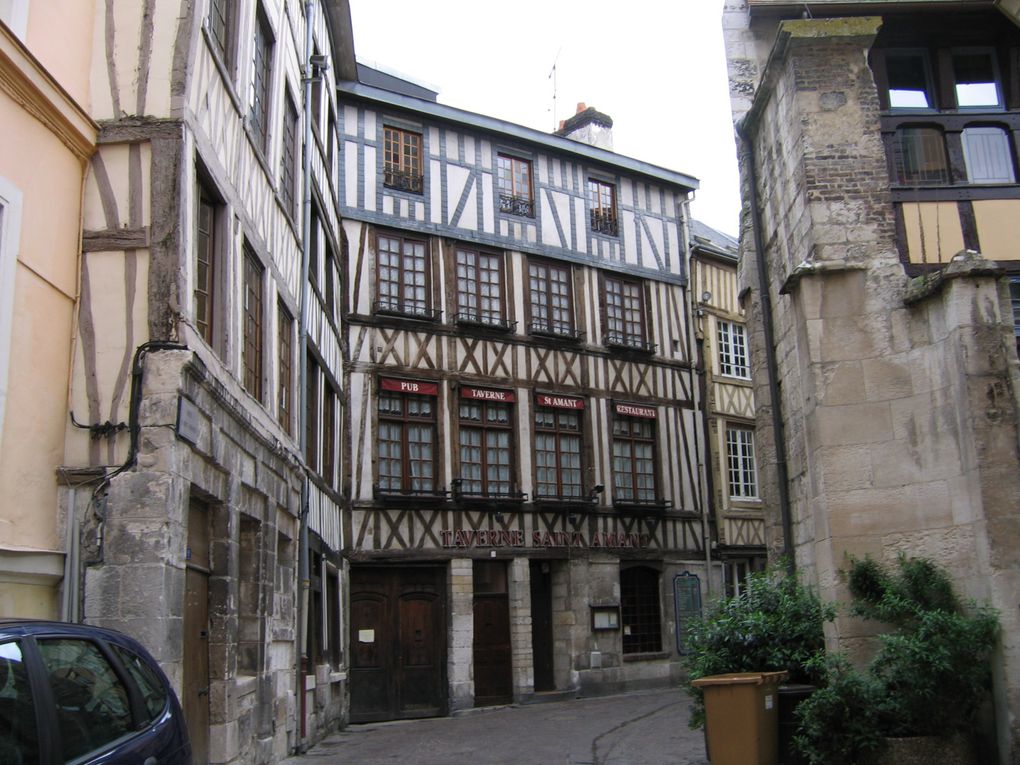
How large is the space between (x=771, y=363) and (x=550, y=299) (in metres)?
7.78

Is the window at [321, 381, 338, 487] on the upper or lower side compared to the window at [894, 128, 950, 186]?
lower

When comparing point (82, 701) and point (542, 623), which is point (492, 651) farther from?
point (82, 701)

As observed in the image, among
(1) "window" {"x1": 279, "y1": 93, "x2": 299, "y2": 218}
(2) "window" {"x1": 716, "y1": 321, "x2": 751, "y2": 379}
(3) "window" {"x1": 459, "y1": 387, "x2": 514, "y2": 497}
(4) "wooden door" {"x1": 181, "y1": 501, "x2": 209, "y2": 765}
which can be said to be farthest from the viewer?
(2) "window" {"x1": 716, "y1": 321, "x2": 751, "y2": 379}

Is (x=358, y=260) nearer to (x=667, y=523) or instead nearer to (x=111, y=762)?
(x=667, y=523)

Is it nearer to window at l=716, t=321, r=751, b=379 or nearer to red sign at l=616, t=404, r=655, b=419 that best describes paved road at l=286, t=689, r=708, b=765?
red sign at l=616, t=404, r=655, b=419

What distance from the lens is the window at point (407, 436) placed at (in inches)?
632

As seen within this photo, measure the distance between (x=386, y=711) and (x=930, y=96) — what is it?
10925mm

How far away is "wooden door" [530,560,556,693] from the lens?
17.1m

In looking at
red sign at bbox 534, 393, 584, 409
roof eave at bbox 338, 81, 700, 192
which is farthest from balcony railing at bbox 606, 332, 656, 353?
roof eave at bbox 338, 81, 700, 192

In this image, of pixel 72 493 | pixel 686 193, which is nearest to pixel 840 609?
pixel 72 493

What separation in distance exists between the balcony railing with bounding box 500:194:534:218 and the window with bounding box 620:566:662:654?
21.2 feet

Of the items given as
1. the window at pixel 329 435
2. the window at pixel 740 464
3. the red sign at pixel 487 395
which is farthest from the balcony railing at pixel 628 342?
the window at pixel 329 435

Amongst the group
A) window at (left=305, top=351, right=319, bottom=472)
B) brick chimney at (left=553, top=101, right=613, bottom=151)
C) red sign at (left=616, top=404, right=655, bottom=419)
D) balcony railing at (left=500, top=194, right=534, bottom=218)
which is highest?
brick chimney at (left=553, top=101, right=613, bottom=151)

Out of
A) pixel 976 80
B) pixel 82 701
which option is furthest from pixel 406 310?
pixel 82 701
